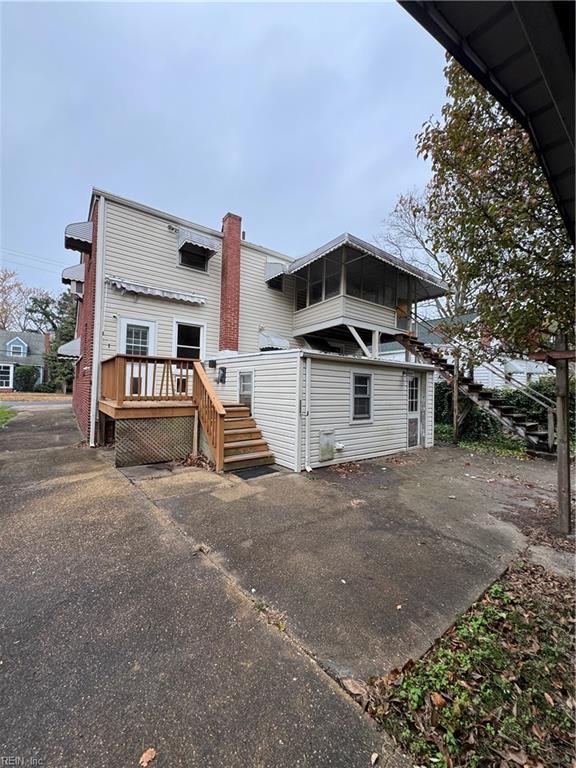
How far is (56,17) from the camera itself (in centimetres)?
602

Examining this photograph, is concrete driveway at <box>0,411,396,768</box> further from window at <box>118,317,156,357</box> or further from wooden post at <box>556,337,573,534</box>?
window at <box>118,317,156,357</box>

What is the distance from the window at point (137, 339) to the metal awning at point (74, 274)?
5.02 m

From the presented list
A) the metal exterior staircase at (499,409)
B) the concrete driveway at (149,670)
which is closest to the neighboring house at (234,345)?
the metal exterior staircase at (499,409)

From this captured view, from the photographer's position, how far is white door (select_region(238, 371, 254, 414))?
300 inches

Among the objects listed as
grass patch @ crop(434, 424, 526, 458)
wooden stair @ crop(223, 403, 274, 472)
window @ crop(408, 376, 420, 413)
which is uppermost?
window @ crop(408, 376, 420, 413)

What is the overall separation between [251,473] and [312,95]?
328 inches

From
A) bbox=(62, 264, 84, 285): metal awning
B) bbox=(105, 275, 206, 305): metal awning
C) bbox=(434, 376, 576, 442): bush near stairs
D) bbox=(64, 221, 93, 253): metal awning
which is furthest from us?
bbox=(62, 264, 84, 285): metal awning

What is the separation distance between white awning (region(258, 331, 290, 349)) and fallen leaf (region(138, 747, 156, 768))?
9.18 meters

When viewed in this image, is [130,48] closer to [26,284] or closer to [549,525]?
[549,525]

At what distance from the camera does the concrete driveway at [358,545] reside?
2.19 m

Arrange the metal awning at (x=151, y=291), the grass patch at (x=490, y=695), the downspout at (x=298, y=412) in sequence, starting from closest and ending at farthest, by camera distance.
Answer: the grass patch at (x=490, y=695) → the downspout at (x=298, y=412) → the metal awning at (x=151, y=291)

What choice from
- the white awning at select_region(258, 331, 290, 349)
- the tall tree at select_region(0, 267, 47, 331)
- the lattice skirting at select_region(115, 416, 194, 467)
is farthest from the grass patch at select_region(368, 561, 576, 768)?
the tall tree at select_region(0, 267, 47, 331)

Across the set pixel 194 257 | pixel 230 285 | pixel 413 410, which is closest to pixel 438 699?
pixel 413 410

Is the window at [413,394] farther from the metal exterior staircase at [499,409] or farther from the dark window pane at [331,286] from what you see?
the dark window pane at [331,286]
